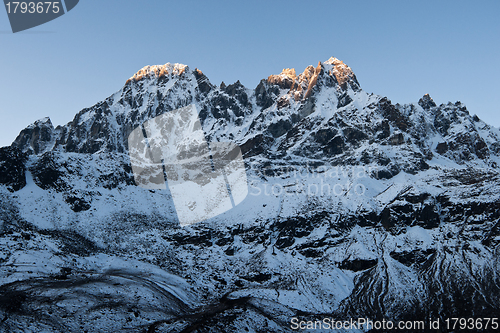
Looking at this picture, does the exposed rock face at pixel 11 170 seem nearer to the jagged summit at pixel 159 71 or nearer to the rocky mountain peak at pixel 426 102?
the jagged summit at pixel 159 71

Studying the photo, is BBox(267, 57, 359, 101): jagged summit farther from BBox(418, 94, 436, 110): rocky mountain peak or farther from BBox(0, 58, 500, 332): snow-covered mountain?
BBox(418, 94, 436, 110): rocky mountain peak

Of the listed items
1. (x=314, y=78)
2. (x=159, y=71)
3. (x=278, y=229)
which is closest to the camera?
(x=278, y=229)

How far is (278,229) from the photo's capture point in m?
98.0

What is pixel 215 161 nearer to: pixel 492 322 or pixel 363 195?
pixel 363 195

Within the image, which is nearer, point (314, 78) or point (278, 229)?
point (278, 229)

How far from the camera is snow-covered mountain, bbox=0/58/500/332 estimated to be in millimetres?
61688

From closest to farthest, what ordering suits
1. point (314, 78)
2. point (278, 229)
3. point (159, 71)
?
point (278, 229) → point (314, 78) → point (159, 71)

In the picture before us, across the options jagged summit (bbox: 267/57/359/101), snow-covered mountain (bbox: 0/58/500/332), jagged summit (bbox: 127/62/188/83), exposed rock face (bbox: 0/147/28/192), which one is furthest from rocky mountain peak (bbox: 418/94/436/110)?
exposed rock face (bbox: 0/147/28/192)

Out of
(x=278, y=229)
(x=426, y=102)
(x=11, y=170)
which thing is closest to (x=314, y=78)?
(x=426, y=102)

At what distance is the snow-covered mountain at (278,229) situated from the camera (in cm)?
6169

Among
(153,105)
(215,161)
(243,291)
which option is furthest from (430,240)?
(153,105)

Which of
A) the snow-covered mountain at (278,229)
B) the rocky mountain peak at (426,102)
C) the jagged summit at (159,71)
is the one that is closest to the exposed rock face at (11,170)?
the snow-covered mountain at (278,229)

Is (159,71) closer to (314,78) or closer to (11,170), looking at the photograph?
(314,78)

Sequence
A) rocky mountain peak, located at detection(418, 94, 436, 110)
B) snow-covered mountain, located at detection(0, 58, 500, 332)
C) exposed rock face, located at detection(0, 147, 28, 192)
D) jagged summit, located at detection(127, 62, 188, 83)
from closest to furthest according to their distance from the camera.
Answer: snow-covered mountain, located at detection(0, 58, 500, 332), exposed rock face, located at detection(0, 147, 28, 192), rocky mountain peak, located at detection(418, 94, 436, 110), jagged summit, located at detection(127, 62, 188, 83)
